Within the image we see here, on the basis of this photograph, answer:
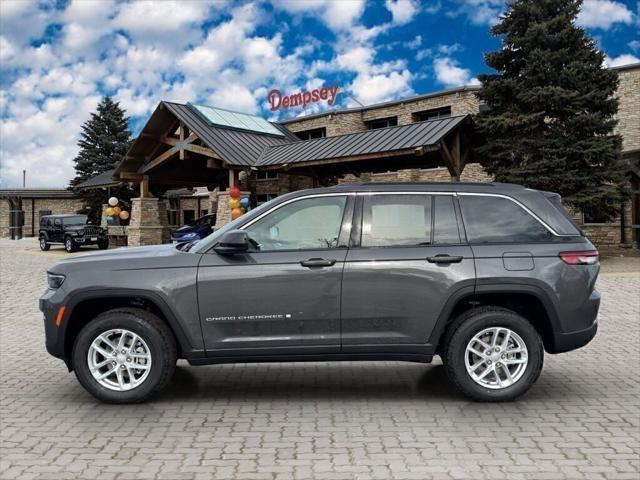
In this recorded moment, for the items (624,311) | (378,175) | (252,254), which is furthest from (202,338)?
(378,175)

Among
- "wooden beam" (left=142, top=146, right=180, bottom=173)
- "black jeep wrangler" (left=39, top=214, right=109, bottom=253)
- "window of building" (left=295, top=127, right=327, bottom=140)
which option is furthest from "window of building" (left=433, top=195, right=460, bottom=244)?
"window of building" (left=295, top=127, right=327, bottom=140)

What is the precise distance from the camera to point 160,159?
2752 cm

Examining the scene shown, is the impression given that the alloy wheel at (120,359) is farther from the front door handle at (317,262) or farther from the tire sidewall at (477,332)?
the tire sidewall at (477,332)

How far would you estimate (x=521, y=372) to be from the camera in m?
5.19

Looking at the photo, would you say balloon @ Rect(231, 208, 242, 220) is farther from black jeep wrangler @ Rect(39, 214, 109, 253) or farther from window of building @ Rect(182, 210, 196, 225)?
window of building @ Rect(182, 210, 196, 225)

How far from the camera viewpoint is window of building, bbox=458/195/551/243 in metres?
5.36

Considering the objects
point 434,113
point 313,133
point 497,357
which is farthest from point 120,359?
point 313,133

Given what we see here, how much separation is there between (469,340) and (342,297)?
113 cm

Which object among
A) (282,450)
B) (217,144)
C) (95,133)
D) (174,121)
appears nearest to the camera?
(282,450)

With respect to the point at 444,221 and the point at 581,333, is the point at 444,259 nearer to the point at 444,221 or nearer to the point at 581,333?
the point at 444,221

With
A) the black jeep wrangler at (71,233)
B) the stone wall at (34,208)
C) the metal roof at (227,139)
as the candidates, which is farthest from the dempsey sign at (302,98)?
the stone wall at (34,208)

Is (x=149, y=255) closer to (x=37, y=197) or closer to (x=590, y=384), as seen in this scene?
(x=590, y=384)

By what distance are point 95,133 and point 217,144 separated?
1070 inches

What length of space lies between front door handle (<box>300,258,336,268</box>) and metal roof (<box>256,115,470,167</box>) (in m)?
14.5
